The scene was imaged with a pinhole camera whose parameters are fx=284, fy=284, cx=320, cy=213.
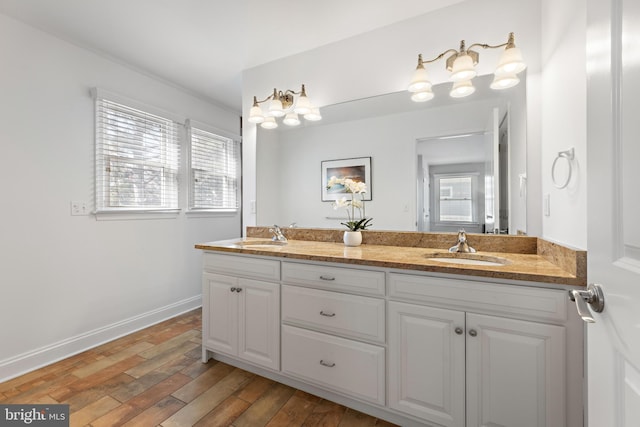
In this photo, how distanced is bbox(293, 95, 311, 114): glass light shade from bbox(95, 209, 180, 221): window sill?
1.75 m

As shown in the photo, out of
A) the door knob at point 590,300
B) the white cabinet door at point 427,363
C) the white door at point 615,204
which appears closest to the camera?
the white door at point 615,204

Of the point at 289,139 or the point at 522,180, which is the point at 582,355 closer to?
the point at 522,180

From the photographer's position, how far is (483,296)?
1234 millimetres

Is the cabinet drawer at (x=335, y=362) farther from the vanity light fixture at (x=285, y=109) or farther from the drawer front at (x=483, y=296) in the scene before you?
the vanity light fixture at (x=285, y=109)

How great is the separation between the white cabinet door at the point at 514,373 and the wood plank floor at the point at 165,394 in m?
0.55

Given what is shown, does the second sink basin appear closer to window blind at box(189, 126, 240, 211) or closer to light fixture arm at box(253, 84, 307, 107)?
light fixture arm at box(253, 84, 307, 107)

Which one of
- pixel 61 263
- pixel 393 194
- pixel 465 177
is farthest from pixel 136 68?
pixel 465 177

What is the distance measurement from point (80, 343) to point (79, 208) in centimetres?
109

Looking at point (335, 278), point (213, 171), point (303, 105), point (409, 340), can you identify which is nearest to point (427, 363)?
point (409, 340)

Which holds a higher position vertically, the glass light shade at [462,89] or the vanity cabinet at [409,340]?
the glass light shade at [462,89]

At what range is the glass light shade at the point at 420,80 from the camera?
1799 mm

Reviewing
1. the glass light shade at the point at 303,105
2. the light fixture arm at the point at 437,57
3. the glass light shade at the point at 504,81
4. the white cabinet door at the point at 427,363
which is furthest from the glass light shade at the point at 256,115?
the white cabinet door at the point at 427,363

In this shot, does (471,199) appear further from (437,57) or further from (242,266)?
(242,266)

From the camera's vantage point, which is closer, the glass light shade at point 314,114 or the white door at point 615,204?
the white door at point 615,204
